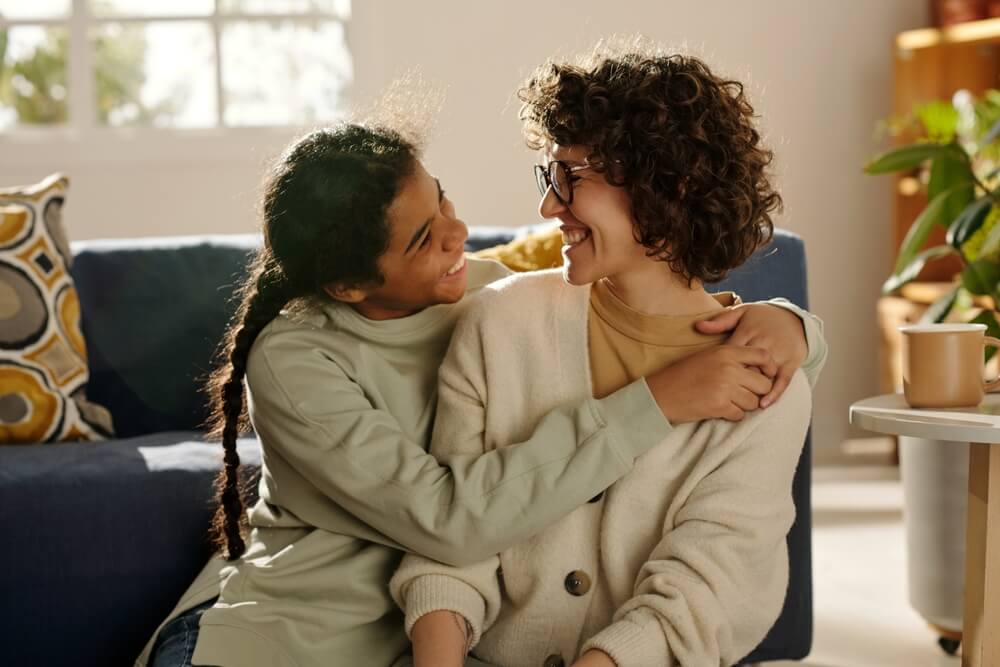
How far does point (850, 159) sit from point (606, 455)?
3.40 metres

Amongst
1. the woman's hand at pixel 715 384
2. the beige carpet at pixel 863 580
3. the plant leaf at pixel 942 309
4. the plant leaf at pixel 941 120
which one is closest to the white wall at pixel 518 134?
the beige carpet at pixel 863 580

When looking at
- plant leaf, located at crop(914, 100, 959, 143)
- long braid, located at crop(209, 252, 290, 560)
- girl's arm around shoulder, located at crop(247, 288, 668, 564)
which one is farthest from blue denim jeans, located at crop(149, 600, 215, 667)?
plant leaf, located at crop(914, 100, 959, 143)

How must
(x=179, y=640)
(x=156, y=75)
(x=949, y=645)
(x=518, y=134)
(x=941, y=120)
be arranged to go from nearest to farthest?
(x=179, y=640), (x=949, y=645), (x=941, y=120), (x=518, y=134), (x=156, y=75)

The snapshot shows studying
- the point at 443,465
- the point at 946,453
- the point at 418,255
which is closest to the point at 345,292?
the point at 418,255

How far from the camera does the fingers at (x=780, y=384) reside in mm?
1315

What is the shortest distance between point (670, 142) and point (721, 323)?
0.22m

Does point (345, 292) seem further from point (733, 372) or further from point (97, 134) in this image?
point (97, 134)

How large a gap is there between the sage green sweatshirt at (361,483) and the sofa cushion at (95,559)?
40 centimetres

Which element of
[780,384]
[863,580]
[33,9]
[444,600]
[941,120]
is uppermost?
[33,9]

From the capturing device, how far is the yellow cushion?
197cm

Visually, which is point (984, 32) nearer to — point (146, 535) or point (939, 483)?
point (939, 483)

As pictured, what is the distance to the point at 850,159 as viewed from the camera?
4.39m

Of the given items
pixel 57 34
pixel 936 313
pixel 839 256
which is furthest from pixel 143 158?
pixel 936 313

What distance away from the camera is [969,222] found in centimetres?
237
